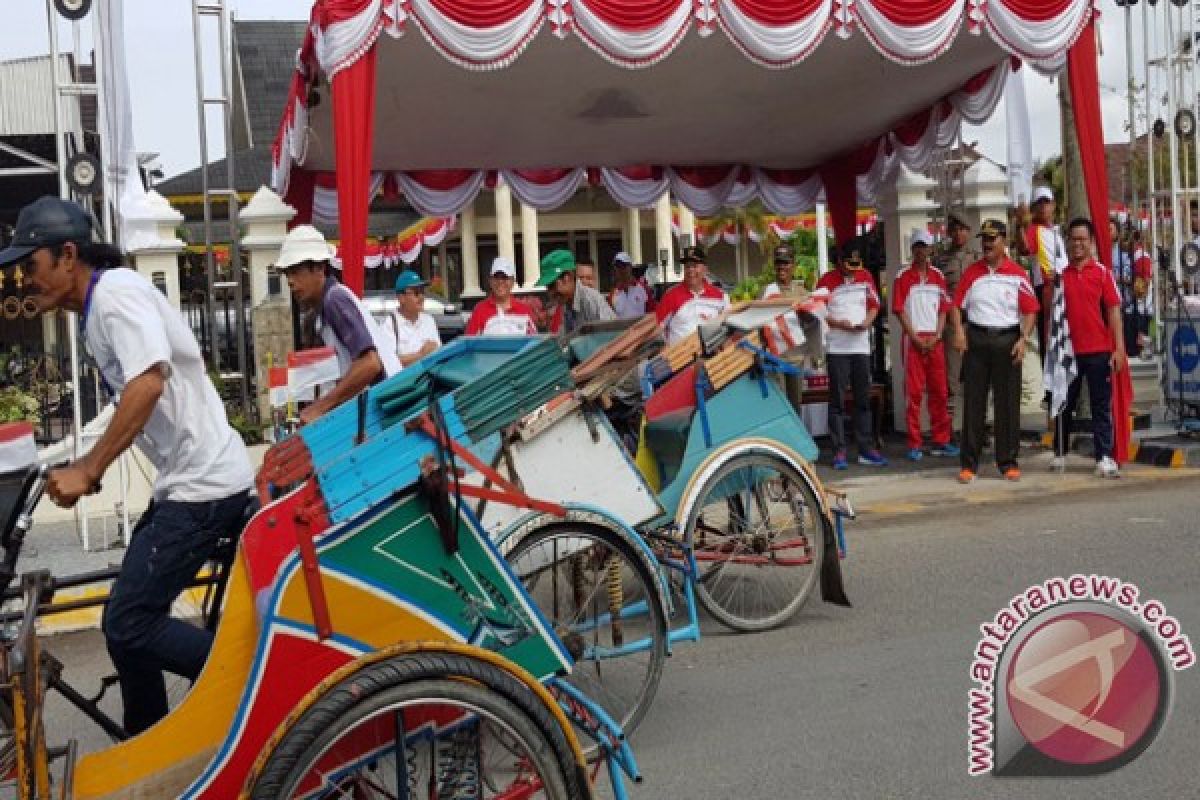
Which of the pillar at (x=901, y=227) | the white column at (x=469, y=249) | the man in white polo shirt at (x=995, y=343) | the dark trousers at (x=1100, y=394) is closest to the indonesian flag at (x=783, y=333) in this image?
the man in white polo shirt at (x=995, y=343)

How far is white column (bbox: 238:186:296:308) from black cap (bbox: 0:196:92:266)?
907 cm

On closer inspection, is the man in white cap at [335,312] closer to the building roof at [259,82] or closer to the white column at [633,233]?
the building roof at [259,82]

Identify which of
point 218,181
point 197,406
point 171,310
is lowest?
point 197,406

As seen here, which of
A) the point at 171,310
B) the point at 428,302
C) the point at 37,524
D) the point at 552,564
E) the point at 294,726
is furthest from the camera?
the point at 428,302

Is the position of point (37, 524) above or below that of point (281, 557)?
below

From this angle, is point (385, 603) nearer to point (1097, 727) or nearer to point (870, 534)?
point (1097, 727)

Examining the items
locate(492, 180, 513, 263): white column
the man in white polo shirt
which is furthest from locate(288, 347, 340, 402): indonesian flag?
locate(492, 180, 513, 263): white column

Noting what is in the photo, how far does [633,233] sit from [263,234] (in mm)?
26223

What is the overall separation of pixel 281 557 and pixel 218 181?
26804 millimetres

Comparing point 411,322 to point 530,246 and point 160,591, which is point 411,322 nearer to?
point 160,591

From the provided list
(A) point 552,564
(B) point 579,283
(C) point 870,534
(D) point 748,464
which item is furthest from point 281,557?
(B) point 579,283

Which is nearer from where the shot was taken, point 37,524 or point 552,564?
point 552,564

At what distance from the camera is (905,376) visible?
40.0ft

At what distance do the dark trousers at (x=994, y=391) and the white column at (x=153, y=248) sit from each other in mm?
6312
